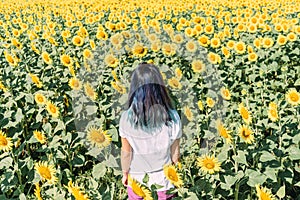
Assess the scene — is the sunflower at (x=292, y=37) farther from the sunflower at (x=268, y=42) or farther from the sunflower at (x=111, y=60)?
the sunflower at (x=111, y=60)

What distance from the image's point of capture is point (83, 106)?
4160 mm

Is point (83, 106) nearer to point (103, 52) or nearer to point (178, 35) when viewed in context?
point (103, 52)

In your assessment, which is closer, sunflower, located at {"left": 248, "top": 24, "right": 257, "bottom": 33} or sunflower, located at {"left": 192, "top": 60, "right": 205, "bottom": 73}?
sunflower, located at {"left": 192, "top": 60, "right": 205, "bottom": 73}

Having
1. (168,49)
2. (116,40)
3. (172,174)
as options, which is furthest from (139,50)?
(172,174)

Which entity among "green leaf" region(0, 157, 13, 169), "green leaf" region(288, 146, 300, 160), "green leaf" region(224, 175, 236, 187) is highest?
"green leaf" region(288, 146, 300, 160)

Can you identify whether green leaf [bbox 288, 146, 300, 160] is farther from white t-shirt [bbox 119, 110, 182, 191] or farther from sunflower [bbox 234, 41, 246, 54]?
sunflower [bbox 234, 41, 246, 54]

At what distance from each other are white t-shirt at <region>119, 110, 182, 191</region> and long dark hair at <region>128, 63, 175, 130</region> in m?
0.05

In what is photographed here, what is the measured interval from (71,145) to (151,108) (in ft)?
4.85

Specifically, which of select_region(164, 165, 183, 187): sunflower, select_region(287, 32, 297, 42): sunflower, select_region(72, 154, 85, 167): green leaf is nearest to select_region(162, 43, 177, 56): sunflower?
select_region(287, 32, 297, 42): sunflower

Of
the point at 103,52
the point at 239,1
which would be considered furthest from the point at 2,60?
the point at 239,1

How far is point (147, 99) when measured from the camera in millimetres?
2420

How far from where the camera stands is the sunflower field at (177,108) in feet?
9.04

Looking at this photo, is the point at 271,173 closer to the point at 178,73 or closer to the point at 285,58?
the point at 178,73

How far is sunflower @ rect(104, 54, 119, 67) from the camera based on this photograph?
511 cm
